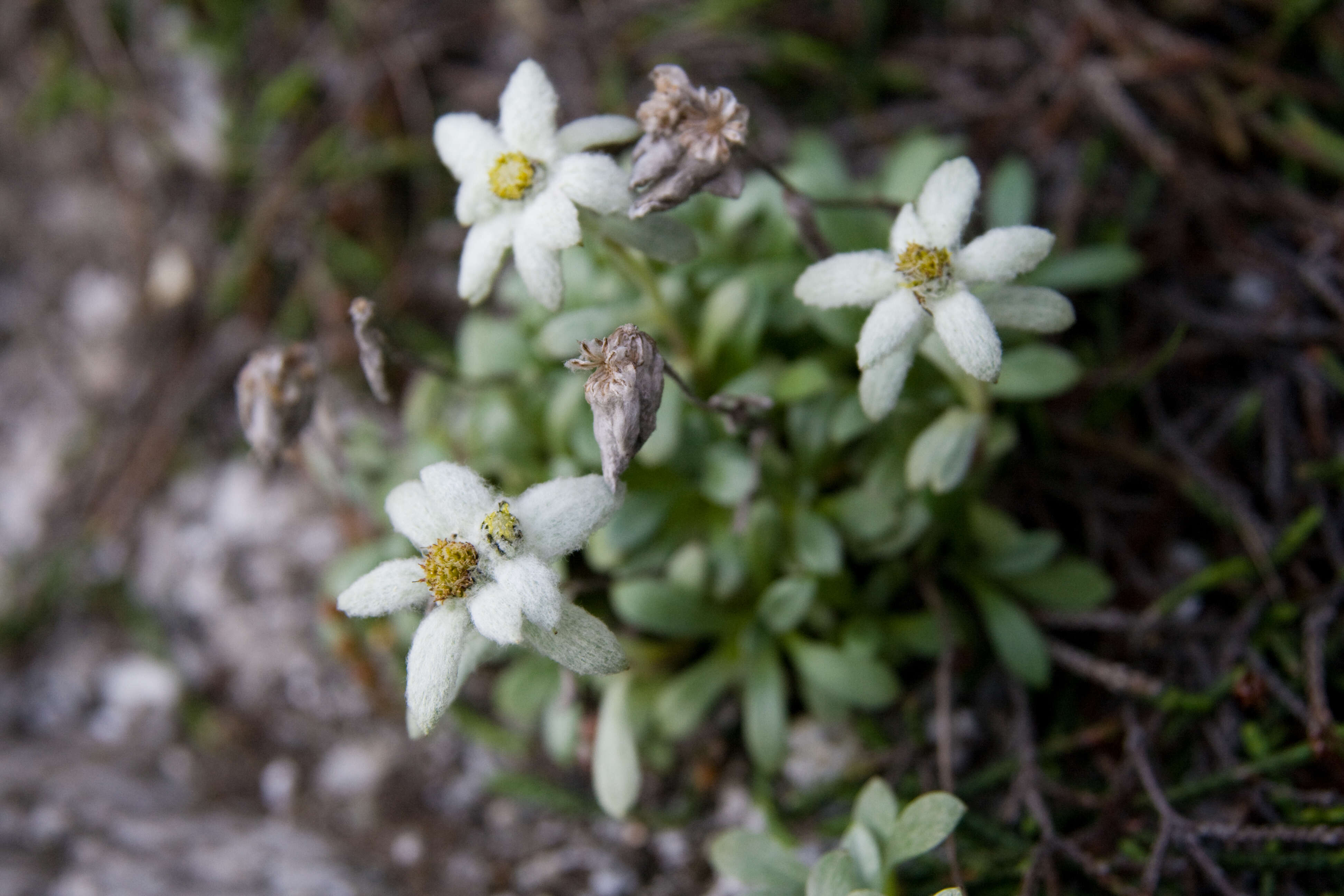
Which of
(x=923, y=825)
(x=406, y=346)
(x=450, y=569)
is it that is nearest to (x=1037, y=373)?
(x=923, y=825)

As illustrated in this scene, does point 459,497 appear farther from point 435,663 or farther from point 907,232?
point 907,232

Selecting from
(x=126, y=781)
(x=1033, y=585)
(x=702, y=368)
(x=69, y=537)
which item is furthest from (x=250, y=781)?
(x=1033, y=585)

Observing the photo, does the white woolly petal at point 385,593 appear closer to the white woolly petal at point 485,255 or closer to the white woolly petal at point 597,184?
the white woolly petal at point 485,255

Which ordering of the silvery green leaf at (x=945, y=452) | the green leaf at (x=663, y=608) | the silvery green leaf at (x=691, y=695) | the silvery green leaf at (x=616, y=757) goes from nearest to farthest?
the silvery green leaf at (x=945, y=452)
the silvery green leaf at (x=616, y=757)
the green leaf at (x=663, y=608)
the silvery green leaf at (x=691, y=695)

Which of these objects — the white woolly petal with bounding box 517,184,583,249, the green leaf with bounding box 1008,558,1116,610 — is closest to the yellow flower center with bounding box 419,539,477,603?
the white woolly petal with bounding box 517,184,583,249

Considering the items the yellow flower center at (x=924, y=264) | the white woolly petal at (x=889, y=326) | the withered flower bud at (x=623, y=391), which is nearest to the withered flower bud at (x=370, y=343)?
the withered flower bud at (x=623, y=391)
